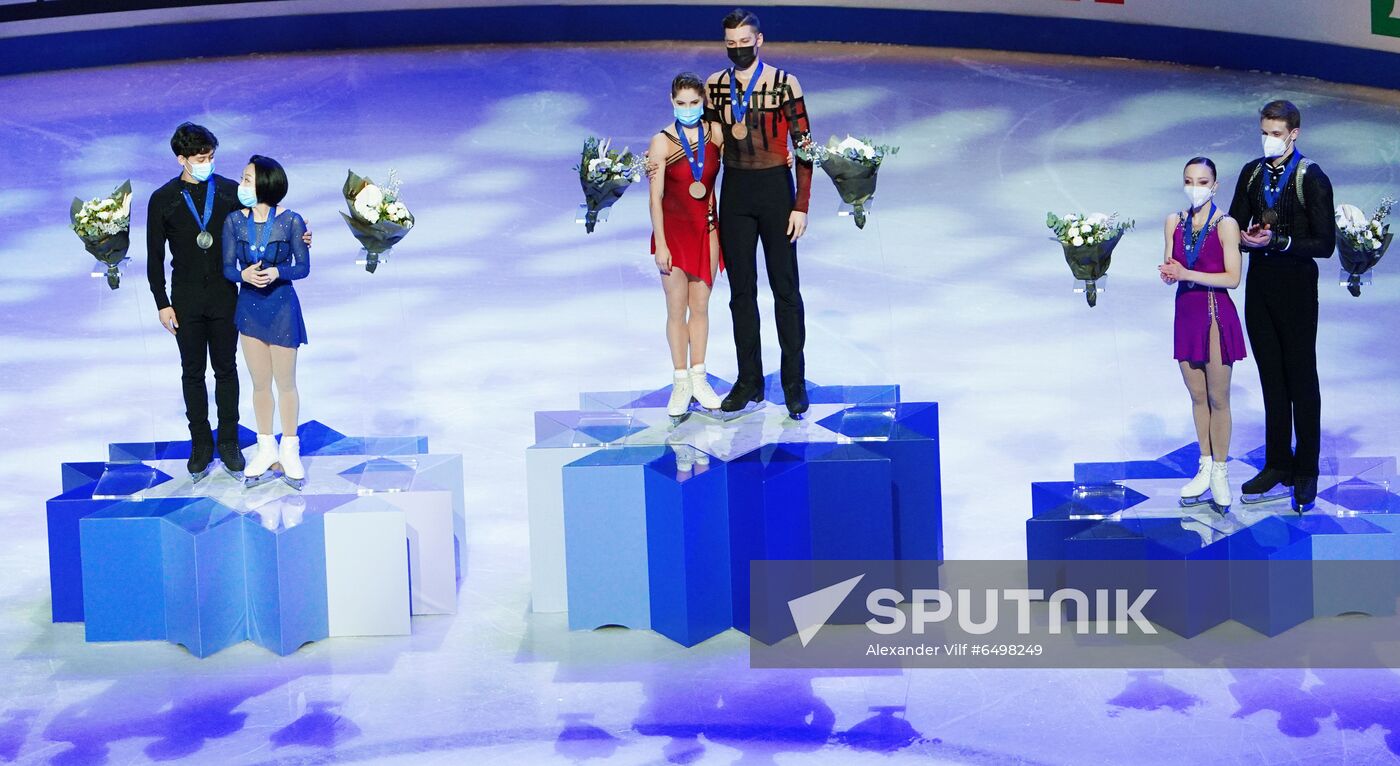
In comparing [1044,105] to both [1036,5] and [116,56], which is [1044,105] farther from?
[116,56]

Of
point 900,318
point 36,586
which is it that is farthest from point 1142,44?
point 36,586

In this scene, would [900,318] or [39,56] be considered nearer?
[900,318]

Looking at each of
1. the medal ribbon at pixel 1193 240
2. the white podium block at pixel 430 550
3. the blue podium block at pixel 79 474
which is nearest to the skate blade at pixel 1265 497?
the medal ribbon at pixel 1193 240

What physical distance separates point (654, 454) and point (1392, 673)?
2.64m

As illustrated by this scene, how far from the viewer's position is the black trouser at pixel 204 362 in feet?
22.4

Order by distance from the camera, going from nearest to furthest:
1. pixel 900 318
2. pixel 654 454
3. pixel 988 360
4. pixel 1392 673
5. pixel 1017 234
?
pixel 1392 673
pixel 654 454
pixel 988 360
pixel 900 318
pixel 1017 234

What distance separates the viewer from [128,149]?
1429 centimetres

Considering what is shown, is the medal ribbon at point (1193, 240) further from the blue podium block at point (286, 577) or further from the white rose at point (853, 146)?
the blue podium block at point (286, 577)

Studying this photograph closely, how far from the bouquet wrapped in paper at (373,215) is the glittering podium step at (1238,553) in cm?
269

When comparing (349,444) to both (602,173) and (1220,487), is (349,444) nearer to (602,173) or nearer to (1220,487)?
(602,173)

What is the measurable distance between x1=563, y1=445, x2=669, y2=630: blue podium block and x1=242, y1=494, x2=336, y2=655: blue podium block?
0.91m

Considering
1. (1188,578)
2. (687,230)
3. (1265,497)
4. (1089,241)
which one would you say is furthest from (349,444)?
(1265,497)

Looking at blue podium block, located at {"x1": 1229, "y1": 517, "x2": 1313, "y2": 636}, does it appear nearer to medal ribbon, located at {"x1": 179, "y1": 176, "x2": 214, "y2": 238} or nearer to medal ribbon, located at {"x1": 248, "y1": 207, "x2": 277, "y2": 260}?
medal ribbon, located at {"x1": 248, "y1": 207, "x2": 277, "y2": 260}

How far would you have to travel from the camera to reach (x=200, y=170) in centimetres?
670
